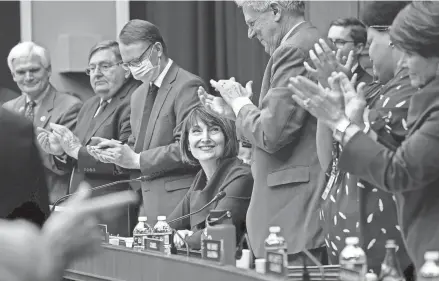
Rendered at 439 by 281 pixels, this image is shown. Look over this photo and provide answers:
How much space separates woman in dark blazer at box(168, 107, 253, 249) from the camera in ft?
12.8

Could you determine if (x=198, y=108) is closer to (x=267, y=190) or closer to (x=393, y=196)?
(x=267, y=190)

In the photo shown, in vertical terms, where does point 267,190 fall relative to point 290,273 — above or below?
above

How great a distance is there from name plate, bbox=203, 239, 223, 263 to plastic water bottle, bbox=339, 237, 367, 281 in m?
0.49

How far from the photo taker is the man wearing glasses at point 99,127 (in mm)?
4988

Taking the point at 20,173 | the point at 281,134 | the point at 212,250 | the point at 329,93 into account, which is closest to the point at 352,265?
the point at 329,93

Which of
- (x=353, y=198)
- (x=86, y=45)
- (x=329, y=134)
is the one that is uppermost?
(x=86, y=45)

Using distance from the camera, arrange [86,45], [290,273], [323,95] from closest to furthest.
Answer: [290,273], [323,95], [86,45]

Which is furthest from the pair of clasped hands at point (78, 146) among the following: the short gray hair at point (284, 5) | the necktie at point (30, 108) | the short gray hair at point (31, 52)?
the short gray hair at point (284, 5)

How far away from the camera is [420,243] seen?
8.36 feet

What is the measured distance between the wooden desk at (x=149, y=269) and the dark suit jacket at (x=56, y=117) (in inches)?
68.7

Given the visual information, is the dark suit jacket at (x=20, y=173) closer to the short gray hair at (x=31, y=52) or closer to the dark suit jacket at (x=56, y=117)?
the dark suit jacket at (x=56, y=117)

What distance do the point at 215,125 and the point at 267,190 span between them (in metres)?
0.73

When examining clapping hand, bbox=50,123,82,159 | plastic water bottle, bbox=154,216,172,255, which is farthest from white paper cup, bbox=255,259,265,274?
clapping hand, bbox=50,123,82,159

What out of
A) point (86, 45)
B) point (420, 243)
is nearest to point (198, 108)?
point (420, 243)
